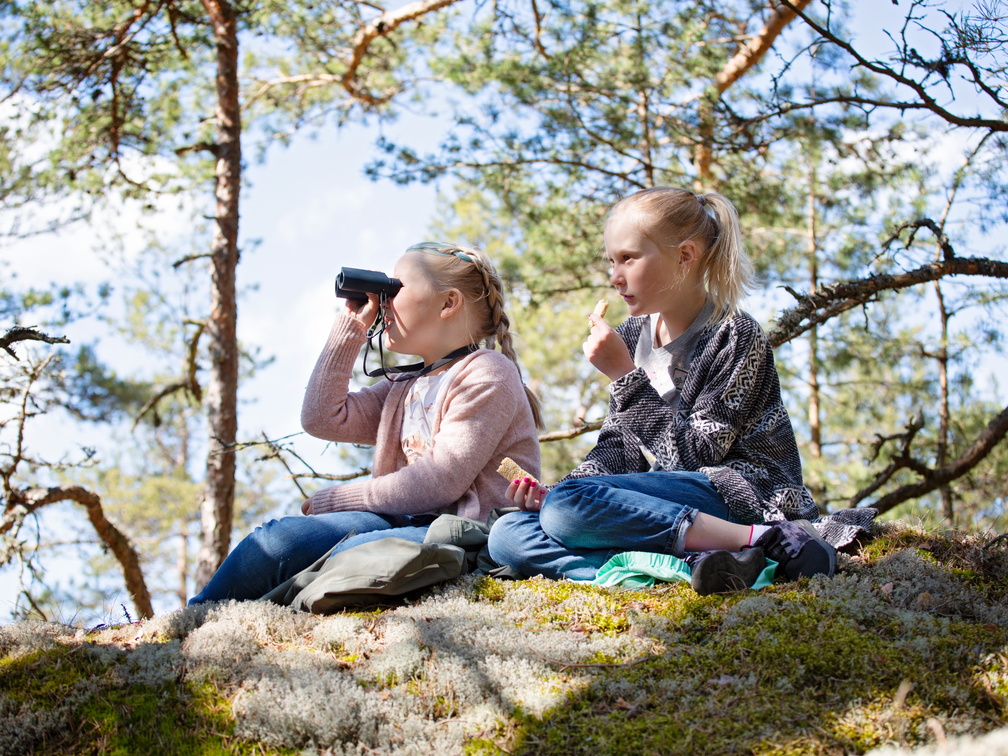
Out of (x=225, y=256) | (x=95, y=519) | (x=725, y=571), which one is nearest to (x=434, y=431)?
(x=725, y=571)

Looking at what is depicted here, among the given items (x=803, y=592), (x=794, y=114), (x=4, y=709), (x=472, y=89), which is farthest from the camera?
(x=472, y=89)

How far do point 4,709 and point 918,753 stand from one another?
6.94ft

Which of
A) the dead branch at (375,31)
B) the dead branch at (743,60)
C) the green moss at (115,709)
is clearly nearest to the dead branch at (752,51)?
the dead branch at (743,60)

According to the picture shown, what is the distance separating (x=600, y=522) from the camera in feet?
9.04

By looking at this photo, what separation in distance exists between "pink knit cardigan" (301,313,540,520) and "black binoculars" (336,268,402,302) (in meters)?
0.12

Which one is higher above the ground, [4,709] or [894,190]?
[894,190]

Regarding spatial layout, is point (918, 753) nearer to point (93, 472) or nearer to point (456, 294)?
point (456, 294)

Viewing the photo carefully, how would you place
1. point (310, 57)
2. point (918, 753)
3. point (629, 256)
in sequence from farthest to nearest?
point (310, 57) < point (629, 256) < point (918, 753)

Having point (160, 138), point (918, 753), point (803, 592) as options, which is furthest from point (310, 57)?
point (918, 753)

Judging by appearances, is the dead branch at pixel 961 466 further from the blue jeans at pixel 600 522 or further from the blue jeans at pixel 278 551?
the blue jeans at pixel 278 551

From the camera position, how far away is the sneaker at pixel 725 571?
259cm

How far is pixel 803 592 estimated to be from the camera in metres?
2.55

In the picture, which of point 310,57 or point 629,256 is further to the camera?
point 310,57

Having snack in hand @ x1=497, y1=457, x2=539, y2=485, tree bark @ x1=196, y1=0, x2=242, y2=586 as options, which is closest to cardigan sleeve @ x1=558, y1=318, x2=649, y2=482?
snack in hand @ x1=497, y1=457, x2=539, y2=485
